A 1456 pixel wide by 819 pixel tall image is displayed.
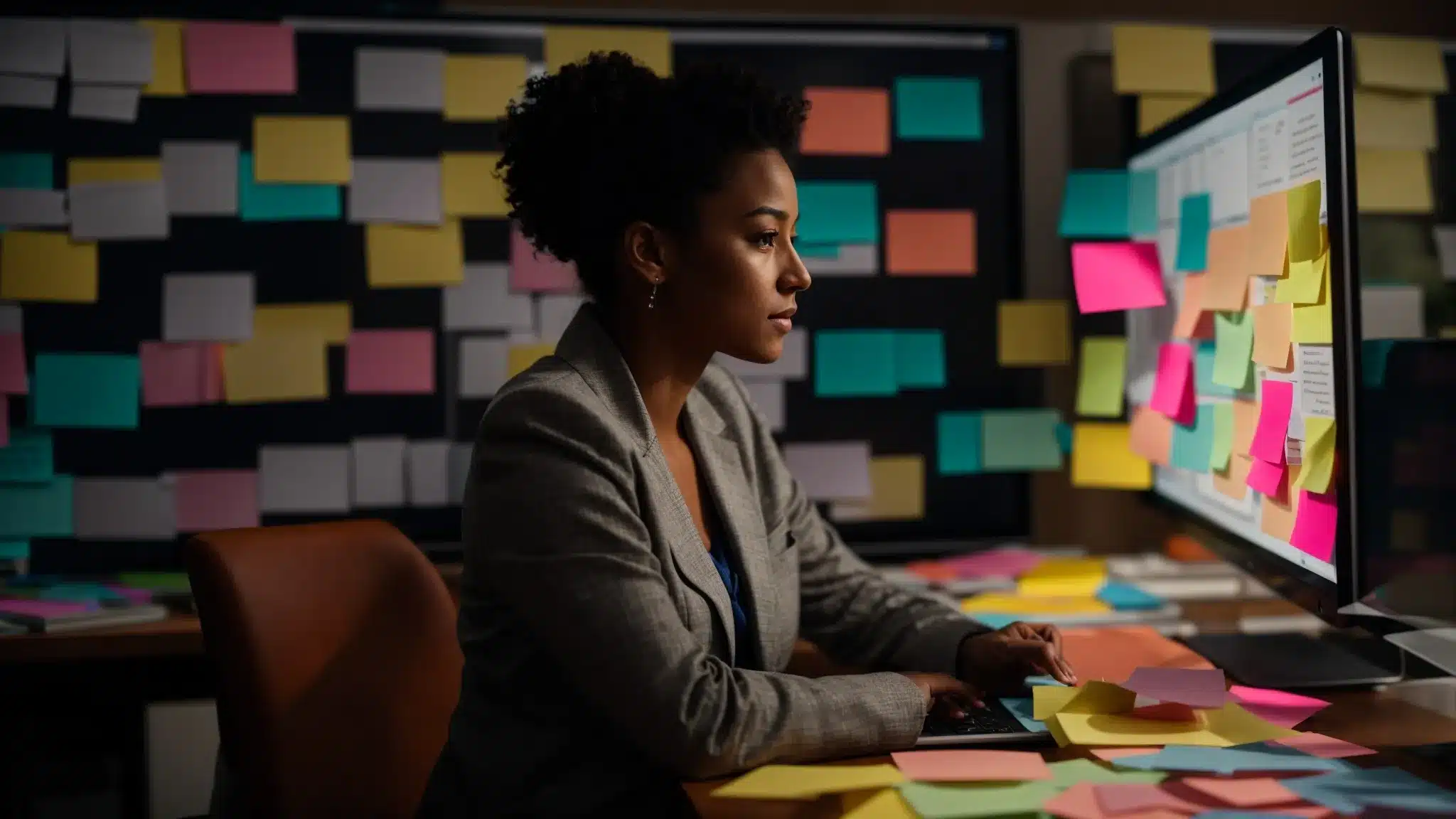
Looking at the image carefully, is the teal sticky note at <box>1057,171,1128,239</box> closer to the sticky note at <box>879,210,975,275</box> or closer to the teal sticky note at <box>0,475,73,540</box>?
the sticky note at <box>879,210,975,275</box>

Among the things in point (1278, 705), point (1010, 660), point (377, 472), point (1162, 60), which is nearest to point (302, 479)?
point (377, 472)

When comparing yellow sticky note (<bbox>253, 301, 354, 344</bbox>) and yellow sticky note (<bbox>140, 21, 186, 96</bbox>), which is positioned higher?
yellow sticky note (<bbox>140, 21, 186, 96</bbox>)

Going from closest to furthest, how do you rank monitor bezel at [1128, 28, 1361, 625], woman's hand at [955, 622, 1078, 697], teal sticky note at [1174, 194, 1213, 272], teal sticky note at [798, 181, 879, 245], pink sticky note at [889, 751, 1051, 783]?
1. pink sticky note at [889, 751, 1051, 783]
2. monitor bezel at [1128, 28, 1361, 625]
3. woman's hand at [955, 622, 1078, 697]
4. teal sticky note at [1174, 194, 1213, 272]
5. teal sticky note at [798, 181, 879, 245]

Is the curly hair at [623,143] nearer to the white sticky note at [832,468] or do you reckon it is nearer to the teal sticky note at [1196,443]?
the teal sticky note at [1196,443]

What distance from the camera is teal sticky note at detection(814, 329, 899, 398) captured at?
79.8 inches

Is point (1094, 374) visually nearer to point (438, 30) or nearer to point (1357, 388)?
point (1357, 388)

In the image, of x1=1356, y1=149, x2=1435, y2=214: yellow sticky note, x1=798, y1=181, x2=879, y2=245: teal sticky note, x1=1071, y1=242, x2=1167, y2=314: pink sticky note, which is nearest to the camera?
x1=1071, y1=242, x2=1167, y2=314: pink sticky note

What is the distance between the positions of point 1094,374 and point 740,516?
2.71 feet

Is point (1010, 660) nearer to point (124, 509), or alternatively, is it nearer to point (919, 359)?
point (919, 359)

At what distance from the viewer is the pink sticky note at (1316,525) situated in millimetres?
1188

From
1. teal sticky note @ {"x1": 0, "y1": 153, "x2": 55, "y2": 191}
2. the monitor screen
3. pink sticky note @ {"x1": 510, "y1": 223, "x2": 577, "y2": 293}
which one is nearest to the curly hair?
the monitor screen

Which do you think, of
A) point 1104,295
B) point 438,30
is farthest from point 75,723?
point 1104,295

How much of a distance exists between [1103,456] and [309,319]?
48.9 inches

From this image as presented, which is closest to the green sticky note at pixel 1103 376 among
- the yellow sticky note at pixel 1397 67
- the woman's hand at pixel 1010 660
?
the yellow sticky note at pixel 1397 67
